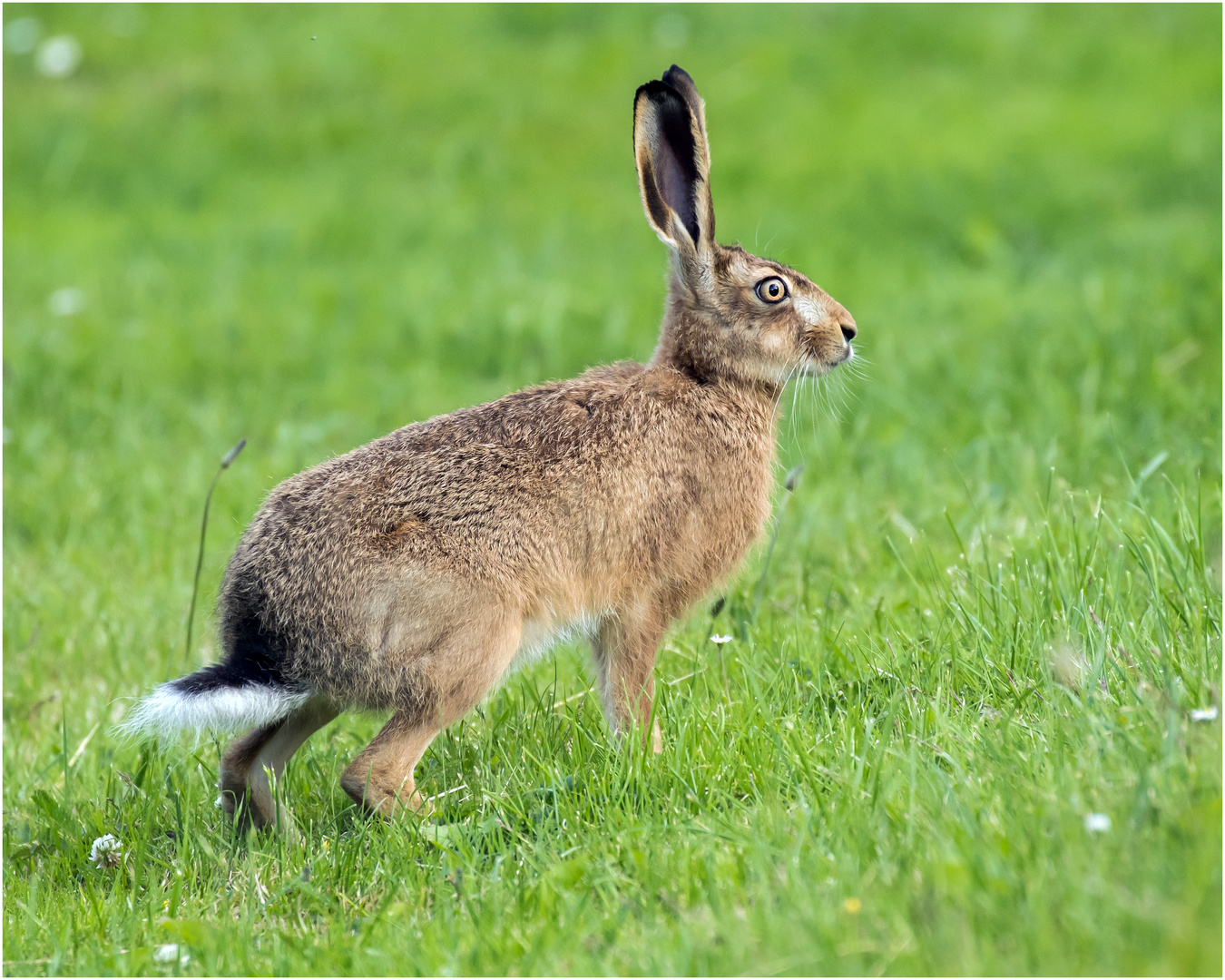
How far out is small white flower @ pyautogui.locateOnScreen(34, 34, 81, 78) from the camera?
492 inches

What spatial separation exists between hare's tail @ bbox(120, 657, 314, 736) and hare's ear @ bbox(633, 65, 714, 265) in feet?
5.54

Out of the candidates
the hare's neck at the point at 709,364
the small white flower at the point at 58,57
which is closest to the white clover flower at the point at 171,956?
the hare's neck at the point at 709,364

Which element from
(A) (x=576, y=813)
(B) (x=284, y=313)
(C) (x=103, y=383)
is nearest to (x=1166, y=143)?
(B) (x=284, y=313)

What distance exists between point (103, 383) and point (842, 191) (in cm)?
526

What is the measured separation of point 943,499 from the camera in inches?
215

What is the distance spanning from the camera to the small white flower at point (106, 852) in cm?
353

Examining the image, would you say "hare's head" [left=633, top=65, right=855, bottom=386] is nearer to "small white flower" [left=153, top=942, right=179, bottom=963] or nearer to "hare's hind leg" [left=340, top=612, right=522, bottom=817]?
"hare's hind leg" [left=340, top=612, right=522, bottom=817]

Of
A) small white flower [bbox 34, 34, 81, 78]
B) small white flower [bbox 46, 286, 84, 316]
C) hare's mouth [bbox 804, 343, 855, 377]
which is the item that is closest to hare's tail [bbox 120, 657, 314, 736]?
hare's mouth [bbox 804, 343, 855, 377]

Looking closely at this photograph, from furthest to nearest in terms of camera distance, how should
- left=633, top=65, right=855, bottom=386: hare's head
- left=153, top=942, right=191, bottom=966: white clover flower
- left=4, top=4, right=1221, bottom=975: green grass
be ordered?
left=633, top=65, right=855, bottom=386: hare's head < left=153, top=942, right=191, bottom=966: white clover flower < left=4, top=4, right=1221, bottom=975: green grass

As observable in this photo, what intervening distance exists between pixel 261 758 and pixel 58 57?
35.7ft

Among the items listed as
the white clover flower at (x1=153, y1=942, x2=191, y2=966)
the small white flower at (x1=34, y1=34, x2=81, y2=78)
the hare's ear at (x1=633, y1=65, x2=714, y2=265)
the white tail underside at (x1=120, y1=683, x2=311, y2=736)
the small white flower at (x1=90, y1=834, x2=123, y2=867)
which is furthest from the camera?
the small white flower at (x1=34, y1=34, x2=81, y2=78)

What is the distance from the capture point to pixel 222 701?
329 cm

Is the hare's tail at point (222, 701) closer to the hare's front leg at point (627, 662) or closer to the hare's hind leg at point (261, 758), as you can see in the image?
the hare's hind leg at point (261, 758)

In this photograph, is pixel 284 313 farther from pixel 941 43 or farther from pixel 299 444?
pixel 941 43
